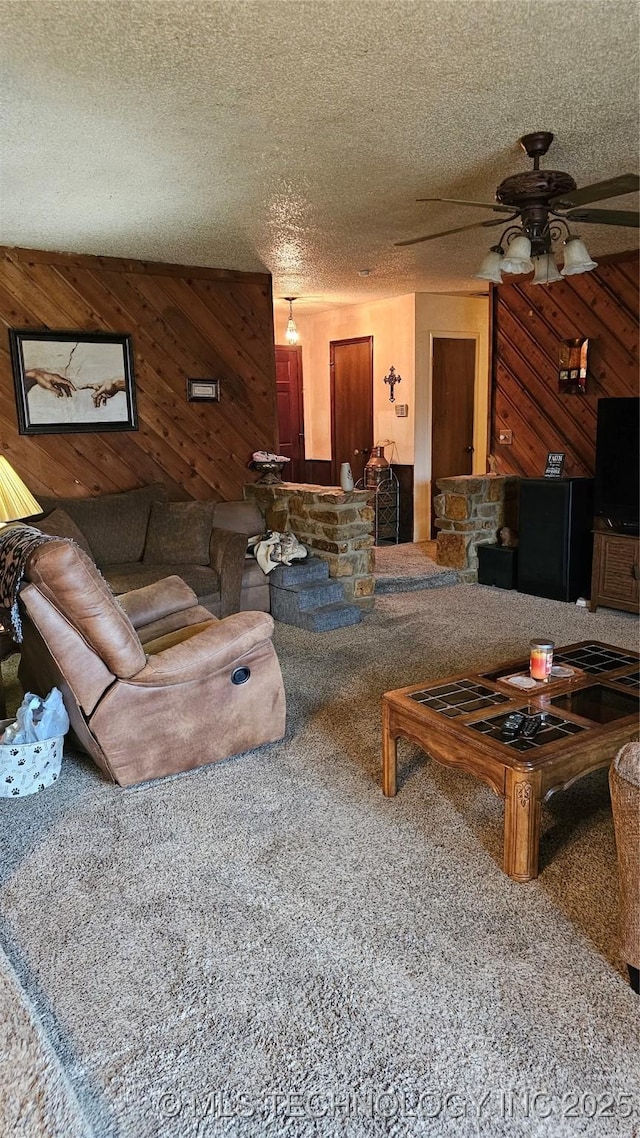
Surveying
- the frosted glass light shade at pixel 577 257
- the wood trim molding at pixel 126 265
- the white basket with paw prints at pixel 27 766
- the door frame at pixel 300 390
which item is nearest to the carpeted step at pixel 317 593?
the white basket with paw prints at pixel 27 766

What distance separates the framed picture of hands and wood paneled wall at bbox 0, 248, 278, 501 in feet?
0.22

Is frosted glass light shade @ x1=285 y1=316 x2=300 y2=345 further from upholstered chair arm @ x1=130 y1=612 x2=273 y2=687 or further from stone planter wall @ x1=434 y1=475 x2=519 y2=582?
upholstered chair arm @ x1=130 y1=612 x2=273 y2=687

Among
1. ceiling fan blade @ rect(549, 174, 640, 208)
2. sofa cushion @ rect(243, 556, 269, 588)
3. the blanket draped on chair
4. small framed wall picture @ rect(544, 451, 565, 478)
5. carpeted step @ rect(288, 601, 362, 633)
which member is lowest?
carpeted step @ rect(288, 601, 362, 633)

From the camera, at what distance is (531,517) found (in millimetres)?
5840

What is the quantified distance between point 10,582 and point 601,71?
271 centimetres

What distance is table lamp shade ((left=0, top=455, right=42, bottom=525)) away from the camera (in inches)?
127

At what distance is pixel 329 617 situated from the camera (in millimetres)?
5086

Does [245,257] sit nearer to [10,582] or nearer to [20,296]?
[20,296]

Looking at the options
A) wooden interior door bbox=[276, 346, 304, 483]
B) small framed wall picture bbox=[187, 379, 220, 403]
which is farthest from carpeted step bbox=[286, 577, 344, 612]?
wooden interior door bbox=[276, 346, 304, 483]

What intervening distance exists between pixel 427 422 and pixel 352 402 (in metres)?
1.08

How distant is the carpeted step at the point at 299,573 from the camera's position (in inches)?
211

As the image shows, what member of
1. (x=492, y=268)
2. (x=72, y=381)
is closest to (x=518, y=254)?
(x=492, y=268)

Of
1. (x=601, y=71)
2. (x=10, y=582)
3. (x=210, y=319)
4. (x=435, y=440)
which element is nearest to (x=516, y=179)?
(x=601, y=71)

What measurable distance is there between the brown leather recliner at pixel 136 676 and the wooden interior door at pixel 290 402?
19.9 feet
